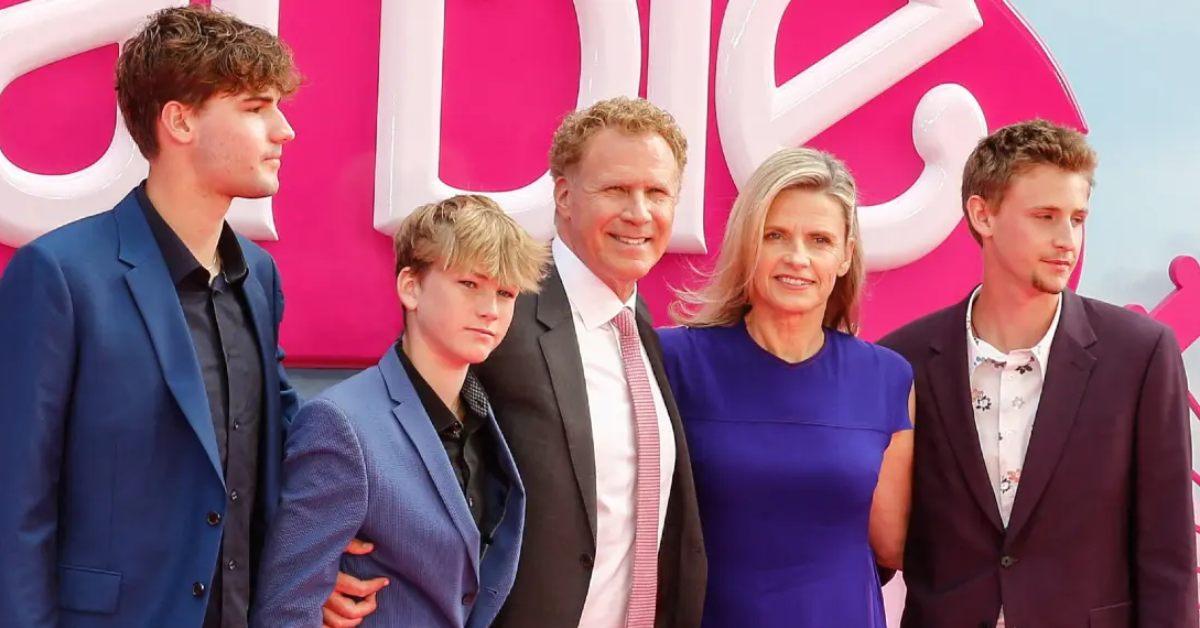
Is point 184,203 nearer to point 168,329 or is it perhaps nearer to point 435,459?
point 168,329

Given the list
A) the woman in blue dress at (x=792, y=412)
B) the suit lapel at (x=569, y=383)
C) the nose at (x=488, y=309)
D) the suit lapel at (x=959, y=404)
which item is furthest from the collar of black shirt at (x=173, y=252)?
the suit lapel at (x=959, y=404)

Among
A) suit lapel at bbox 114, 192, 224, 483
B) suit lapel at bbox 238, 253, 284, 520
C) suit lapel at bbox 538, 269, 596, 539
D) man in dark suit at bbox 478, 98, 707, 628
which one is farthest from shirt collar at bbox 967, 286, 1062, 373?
suit lapel at bbox 114, 192, 224, 483

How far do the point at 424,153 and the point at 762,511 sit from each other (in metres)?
1.44

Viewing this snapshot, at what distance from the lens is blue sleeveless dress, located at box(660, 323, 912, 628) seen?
89.0 inches

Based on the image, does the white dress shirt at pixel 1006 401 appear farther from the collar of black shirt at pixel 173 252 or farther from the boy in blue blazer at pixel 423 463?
the collar of black shirt at pixel 173 252

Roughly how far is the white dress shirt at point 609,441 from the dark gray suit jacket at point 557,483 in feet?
0.12

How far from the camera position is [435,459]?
194 cm

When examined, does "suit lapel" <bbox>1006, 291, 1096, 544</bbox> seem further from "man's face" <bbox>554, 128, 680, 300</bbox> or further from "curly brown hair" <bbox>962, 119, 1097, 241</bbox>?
"man's face" <bbox>554, 128, 680, 300</bbox>

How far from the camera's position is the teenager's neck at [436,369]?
79.7 inches

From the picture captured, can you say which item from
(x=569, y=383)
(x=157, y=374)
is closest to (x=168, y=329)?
(x=157, y=374)

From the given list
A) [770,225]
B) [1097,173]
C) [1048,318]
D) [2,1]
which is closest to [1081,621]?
[1048,318]

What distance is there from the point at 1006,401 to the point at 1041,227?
1.18 feet

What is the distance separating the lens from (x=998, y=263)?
2541 mm

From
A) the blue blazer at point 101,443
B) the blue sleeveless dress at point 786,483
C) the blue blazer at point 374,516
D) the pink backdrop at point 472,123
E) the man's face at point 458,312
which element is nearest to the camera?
the blue blazer at point 101,443
